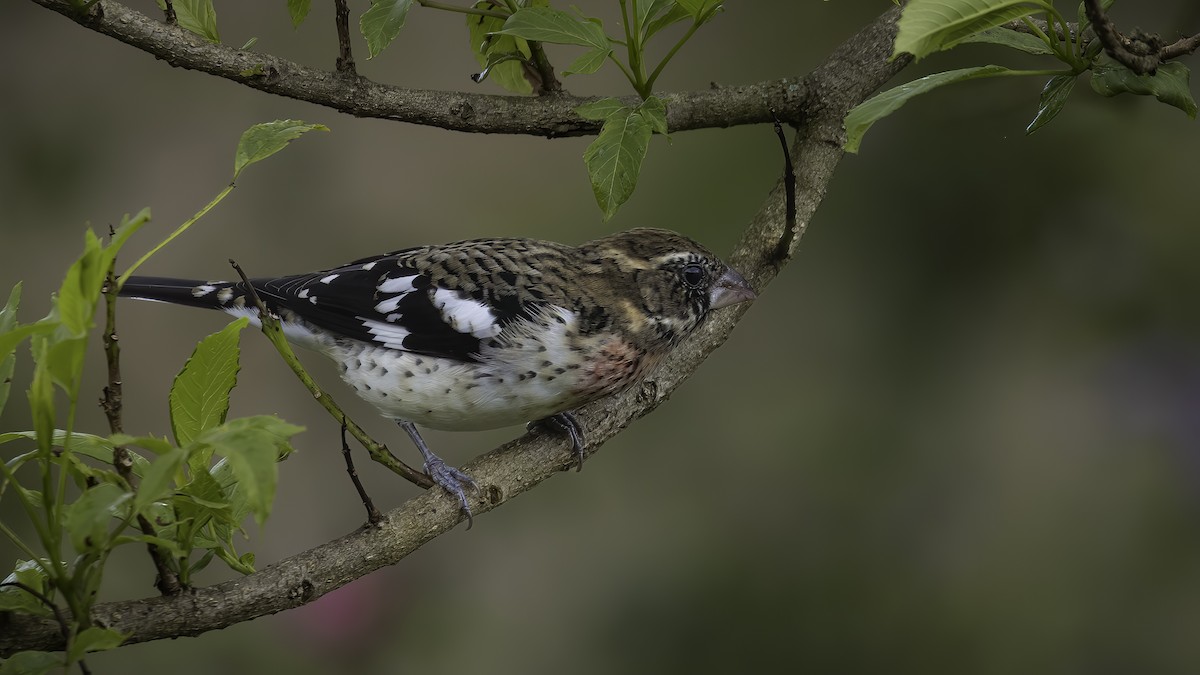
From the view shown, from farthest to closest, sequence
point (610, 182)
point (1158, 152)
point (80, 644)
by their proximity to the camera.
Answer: point (1158, 152), point (610, 182), point (80, 644)

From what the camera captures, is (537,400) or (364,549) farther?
(537,400)

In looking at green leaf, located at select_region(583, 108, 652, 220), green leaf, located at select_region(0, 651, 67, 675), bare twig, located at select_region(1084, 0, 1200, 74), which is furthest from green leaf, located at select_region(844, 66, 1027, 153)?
green leaf, located at select_region(0, 651, 67, 675)

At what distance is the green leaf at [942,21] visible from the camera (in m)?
0.89

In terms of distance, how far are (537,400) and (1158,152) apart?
1.22 meters

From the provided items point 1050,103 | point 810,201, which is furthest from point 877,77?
point 1050,103

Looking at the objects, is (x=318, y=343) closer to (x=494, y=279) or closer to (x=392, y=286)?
(x=392, y=286)

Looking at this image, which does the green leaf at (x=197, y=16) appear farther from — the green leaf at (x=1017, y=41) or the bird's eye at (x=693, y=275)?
the green leaf at (x=1017, y=41)

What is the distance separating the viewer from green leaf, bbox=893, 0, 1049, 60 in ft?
2.93

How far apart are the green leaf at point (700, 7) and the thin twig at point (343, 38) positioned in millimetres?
370

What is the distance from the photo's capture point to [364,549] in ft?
3.94

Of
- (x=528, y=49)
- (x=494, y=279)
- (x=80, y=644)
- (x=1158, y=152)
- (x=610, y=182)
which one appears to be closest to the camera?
(x=80, y=644)

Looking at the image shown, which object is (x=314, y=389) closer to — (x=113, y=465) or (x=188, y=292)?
(x=113, y=465)

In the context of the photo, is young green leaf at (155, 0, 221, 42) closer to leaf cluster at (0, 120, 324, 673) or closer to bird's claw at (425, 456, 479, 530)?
leaf cluster at (0, 120, 324, 673)

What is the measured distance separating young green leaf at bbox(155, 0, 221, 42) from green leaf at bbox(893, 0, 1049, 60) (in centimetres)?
78
